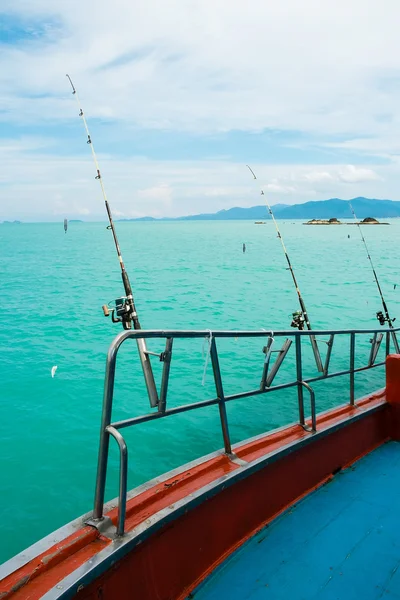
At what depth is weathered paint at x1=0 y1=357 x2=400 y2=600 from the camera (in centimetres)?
240

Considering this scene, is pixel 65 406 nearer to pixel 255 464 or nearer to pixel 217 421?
pixel 217 421

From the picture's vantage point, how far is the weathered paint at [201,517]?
2.40 meters

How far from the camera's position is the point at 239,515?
3.43m

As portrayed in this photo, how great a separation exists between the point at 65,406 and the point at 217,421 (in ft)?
11.2

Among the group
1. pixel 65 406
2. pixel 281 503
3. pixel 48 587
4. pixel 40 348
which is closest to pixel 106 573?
pixel 48 587

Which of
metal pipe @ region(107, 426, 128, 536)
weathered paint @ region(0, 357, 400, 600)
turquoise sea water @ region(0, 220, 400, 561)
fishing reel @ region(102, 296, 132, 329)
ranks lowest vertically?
turquoise sea water @ region(0, 220, 400, 561)

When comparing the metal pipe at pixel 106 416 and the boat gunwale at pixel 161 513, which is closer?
the boat gunwale at pixel 161 513

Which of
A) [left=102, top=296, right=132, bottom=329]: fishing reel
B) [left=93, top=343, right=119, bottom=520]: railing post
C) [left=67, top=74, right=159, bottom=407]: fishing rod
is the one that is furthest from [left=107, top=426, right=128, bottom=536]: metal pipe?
[left=102, top=296, right=132, bottom=329]: fishing reel

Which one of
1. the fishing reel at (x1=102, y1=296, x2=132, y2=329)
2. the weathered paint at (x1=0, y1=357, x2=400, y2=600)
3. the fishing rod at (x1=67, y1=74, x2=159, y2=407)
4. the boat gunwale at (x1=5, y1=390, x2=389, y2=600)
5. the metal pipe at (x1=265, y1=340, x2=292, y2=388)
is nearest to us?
the boat gunwale at (x1=5, y1=390, x2=389, y2=600)

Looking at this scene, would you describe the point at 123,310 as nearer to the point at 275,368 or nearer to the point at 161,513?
the point at 275,368

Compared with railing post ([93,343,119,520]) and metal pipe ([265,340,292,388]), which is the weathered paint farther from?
metal pipe ([265,340,292,388])

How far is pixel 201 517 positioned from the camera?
308 cm

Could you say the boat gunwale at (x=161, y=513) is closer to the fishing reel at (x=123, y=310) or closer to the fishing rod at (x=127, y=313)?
the fishing rod at (x=127, y=313)

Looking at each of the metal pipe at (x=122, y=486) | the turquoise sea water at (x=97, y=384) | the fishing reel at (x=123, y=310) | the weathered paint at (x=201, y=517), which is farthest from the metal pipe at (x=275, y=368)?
the turquoise sea water at (x=97, y=384)
